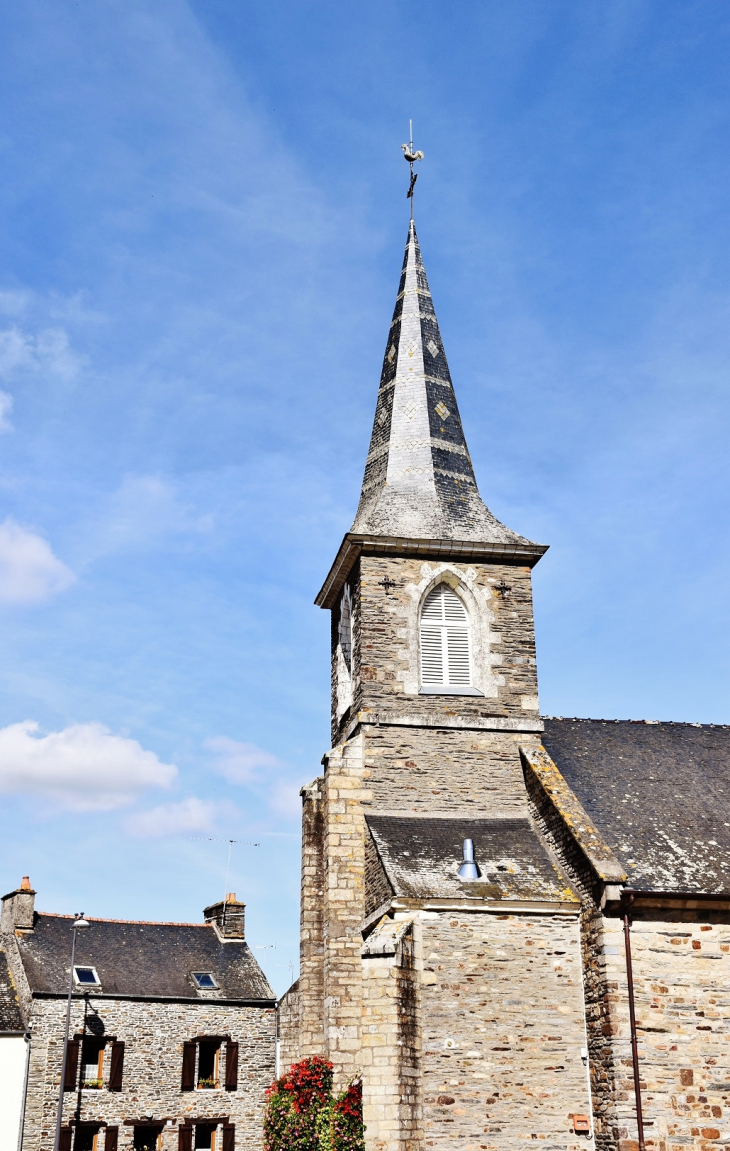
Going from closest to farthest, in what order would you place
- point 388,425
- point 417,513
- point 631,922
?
point 631,922, point 417,513, point 388,425

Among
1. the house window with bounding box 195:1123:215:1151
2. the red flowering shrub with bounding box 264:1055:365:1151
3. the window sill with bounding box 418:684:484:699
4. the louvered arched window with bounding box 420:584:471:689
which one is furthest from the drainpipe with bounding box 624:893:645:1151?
the house window with bounding box 195:1123:215:1151

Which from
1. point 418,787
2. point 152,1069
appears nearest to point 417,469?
point 418,787

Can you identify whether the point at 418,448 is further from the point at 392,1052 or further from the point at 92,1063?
the point at 92,1063

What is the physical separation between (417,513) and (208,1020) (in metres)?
19.7

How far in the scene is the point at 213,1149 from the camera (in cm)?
3108

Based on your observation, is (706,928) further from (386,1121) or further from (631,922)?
(386,1121)

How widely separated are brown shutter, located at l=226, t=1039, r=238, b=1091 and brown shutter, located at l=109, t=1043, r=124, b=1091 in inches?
127

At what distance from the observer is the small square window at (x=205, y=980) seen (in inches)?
1302

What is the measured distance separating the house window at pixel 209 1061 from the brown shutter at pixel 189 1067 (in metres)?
0.38

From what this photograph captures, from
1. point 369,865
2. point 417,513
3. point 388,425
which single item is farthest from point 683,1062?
point 388,425

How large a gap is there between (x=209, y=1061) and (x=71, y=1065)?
444 centimetres

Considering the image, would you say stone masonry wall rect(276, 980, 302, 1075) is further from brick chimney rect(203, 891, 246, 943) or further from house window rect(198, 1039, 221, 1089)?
brick chimney rect(203, 891, 246, 943)

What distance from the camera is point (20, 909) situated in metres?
32.3

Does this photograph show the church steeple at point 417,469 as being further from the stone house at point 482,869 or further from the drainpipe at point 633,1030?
the drainpipe at point 633,1030
